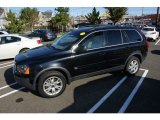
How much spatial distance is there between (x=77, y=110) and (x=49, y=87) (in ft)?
3.59

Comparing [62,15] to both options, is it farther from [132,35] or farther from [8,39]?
[132,35]

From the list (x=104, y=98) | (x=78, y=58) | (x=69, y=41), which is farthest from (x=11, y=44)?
(x=104, y=98)

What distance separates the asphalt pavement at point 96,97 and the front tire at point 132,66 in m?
0.19

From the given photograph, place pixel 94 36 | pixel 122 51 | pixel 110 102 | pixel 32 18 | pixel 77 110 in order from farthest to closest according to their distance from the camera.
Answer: pixel 32 18, pixel 122 51, pixel 94 36, pixel 110 102, pixel 77 110

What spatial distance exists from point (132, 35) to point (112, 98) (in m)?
2.62

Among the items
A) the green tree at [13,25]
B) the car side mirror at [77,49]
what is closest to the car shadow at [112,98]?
the car side mirror at [77,49]

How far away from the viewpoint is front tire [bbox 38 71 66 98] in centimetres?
469

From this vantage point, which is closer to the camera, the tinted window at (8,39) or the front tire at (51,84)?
the front tire at (51,84)

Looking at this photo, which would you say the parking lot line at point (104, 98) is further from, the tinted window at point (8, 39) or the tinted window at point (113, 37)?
the tinted window at point (8, 39)

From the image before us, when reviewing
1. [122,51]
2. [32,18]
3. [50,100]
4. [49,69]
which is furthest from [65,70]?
[32,18]

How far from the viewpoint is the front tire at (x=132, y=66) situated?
6241mm

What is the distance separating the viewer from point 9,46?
29.4 feet

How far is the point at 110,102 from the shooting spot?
179 inches

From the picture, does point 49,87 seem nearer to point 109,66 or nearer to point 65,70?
point 65,70
